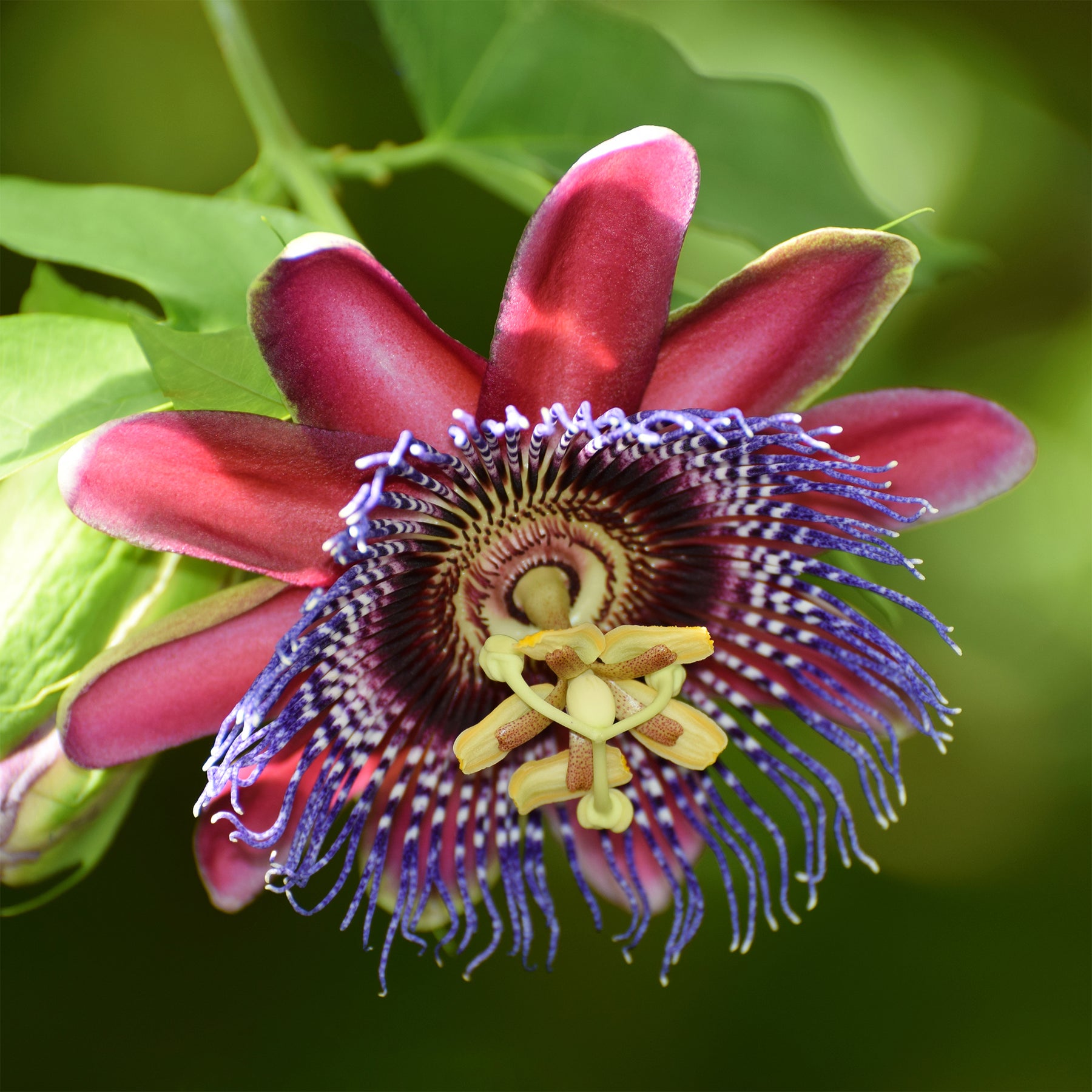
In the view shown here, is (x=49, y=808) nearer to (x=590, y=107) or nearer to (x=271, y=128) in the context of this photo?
(x=271, y=128)

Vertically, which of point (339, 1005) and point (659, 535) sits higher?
point (659, 535)

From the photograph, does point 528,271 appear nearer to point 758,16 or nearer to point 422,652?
point 422,652

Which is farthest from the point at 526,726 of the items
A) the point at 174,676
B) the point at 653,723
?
the point at 174,676

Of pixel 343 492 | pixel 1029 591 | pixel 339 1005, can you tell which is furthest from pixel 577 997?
pixel 343 492

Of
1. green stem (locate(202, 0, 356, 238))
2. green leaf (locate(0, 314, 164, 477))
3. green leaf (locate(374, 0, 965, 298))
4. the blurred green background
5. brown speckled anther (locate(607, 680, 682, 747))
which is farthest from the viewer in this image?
the blurred green background

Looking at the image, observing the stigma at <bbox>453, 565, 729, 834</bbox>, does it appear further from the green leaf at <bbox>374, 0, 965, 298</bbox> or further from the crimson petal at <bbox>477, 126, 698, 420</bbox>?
the green leaf at <bbox>374, 0, 965, 298</bbox>

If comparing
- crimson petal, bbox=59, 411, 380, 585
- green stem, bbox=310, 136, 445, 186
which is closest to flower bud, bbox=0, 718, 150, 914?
crimson petal, bbox=59, 411, 380, 585

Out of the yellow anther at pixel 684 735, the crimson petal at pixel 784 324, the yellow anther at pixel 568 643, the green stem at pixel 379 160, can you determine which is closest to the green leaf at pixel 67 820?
the yellow anther at pixel 568 643
